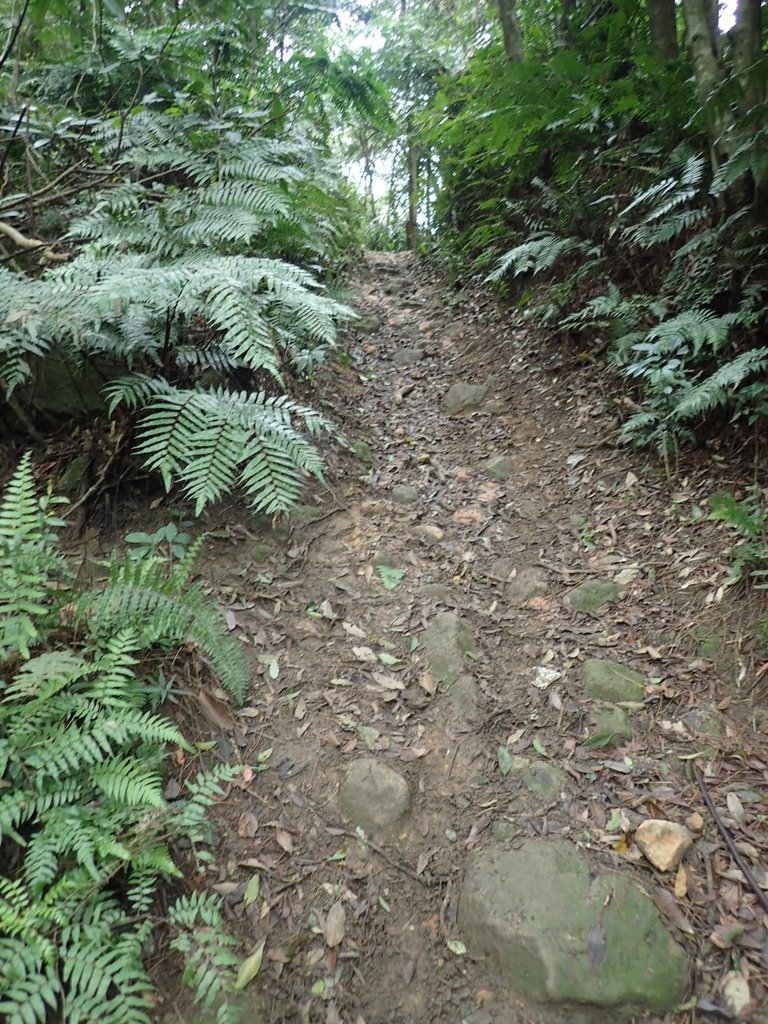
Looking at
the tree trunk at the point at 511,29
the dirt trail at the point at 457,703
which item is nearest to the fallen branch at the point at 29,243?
the dirt trail at the point at 457,703

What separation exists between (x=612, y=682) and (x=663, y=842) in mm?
832

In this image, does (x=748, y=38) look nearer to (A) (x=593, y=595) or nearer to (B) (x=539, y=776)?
(A) (x=593, y=595)

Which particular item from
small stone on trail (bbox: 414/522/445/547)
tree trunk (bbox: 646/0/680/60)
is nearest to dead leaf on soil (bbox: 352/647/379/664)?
small stone on trail (bbox: 414/522/445/547)

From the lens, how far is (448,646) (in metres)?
3.46

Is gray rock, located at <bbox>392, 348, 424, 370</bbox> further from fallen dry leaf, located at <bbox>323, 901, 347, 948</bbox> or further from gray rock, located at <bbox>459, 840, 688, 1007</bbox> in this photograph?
fallen dry leaf, located at <bbox>323, 901, 347, 948</bbox>

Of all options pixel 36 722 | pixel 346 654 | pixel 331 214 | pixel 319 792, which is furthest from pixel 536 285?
pixel 36 722

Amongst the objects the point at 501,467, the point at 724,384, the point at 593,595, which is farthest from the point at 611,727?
the point at 501,467

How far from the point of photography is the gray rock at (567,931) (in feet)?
7.00

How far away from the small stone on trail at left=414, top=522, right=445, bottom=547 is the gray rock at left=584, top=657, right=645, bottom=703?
137cm

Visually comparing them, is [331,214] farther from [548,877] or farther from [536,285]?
[548,877]

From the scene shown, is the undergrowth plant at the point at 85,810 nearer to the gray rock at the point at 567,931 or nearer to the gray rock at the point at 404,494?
the gray rock at the point at 567,931

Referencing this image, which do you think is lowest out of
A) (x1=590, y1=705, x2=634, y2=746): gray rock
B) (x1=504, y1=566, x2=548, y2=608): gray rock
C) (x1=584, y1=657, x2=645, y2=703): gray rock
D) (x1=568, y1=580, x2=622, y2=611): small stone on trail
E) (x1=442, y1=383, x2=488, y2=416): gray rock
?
(x1=590, y1=705, x2=634, y2=746): gray rock

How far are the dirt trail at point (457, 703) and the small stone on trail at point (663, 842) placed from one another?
42 mm

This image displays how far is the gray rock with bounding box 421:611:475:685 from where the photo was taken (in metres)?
3.34
